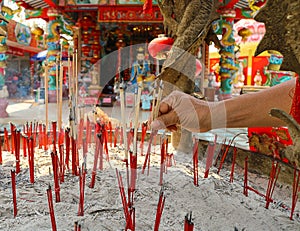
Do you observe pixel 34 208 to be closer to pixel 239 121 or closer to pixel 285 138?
pixel 239 121

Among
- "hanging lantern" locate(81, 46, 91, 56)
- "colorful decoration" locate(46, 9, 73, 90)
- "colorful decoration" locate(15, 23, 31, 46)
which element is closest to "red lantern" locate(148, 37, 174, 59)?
"colorful decoration" locate(46, 9, 73, 90)

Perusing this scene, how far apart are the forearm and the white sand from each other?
0.25 metres

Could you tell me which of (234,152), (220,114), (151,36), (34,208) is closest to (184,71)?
(234,152)

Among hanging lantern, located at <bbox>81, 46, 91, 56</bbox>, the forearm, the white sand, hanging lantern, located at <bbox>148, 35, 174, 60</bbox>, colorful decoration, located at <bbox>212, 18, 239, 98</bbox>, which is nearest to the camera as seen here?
the white sand

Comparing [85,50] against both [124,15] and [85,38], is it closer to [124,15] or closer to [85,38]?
[85,38]

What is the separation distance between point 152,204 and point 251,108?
0.42 meters

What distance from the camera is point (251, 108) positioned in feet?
3.08

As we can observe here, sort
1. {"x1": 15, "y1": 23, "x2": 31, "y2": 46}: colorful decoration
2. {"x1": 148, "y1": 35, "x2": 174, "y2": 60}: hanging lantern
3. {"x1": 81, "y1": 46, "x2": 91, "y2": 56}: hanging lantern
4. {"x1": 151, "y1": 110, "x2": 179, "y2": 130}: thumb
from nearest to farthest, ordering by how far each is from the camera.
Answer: {"x1": 151, "y1": 110, "x2": 179, "y2": 130}: thumb < {"x1": 148, "y1": 35, "x2": 174, "y2": 60}: hanging lantern < {"x1": 81, "y1": 46, "x2": 91, "y2": 56}: hanging lantern < {"x1": 15, "y1": 23, "x2": 31, "y2": 46}: colorful decoration

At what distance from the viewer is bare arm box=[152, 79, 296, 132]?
91cm

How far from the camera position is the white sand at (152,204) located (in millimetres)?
776

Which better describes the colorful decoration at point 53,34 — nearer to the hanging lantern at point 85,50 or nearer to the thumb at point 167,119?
the hanging lantern at point 85,50

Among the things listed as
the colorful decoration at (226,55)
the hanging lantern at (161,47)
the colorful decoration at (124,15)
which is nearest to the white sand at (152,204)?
the hanging lantern at (161,47)

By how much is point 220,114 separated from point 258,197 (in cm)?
→ 32

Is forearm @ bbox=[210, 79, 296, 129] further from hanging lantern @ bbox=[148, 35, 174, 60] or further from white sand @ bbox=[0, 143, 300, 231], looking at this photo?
hanging lantern @ bbox=[148, 35, 174, 60]
